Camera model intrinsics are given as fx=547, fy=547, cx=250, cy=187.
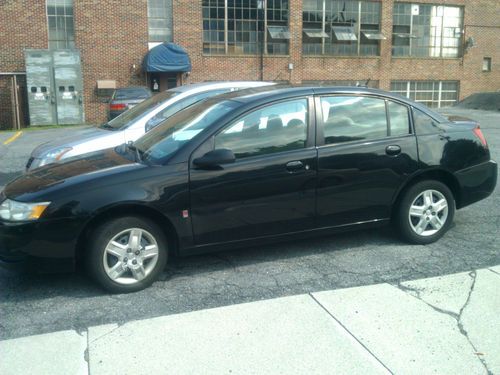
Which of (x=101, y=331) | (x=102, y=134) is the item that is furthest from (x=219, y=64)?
(x=101, y=331)

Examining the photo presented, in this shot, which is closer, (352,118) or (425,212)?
(352,118)

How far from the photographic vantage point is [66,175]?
4.55 m

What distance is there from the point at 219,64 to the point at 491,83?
1686cm

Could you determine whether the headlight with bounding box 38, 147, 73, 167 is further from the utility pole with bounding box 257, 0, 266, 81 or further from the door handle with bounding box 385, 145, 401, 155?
the utility pole with bounding box 257, 0, 266, 81

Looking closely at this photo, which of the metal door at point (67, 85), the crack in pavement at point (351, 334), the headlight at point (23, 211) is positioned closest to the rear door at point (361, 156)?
the crack in pavement at point (351, 334)

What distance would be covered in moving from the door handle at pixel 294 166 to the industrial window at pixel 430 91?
2739cm

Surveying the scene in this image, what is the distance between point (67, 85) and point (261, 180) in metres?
21.7

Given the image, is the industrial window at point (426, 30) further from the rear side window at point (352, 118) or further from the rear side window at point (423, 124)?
the rear side window at point (352, 118)

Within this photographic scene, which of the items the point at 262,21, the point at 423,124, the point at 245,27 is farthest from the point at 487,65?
the point at 423,124

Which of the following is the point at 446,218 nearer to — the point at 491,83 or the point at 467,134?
the point at 467,134

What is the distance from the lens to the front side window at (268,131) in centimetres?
473

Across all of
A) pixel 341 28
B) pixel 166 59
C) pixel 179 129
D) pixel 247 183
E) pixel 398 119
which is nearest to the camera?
pixel 247 183

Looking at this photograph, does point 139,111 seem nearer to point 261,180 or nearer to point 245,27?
point 261,180

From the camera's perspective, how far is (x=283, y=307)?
409 centimetres
